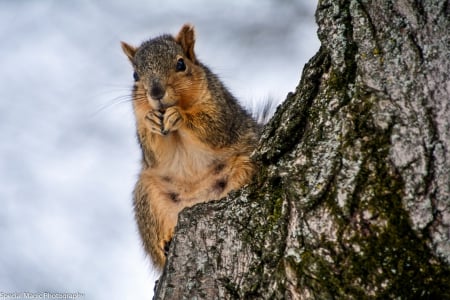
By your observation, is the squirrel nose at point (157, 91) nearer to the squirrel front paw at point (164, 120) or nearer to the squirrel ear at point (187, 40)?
the squirrel front paw at point (164, 120)

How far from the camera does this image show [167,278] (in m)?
1.77

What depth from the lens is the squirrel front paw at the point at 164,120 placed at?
2824 mm

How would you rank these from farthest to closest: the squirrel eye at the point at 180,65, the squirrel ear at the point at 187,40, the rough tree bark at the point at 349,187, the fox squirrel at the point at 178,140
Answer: the squirrel ear at the point at 187,40, the squirrel eye at the point at 180,65, the fox squirrel at the point at 178,140, the rough tree bark at the point at 349,187

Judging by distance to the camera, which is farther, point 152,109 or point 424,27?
point 152,109

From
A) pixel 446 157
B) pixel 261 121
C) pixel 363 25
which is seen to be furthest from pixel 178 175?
pixel 446 157

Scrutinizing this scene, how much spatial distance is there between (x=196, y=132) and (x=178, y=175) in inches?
8.3

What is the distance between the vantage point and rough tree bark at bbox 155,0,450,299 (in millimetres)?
1426

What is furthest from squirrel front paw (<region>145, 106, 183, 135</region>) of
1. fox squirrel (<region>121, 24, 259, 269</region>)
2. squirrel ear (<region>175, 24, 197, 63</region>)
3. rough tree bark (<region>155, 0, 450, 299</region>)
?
rough tree bark (<region>155, 0, 450, 299</region>)

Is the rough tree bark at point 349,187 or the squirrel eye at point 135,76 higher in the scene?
the squirrel eye at point 135,76

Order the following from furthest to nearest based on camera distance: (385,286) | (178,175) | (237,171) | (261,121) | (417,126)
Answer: (261,121) < (178,175) < (237,171) < (417,126) < (385,286)

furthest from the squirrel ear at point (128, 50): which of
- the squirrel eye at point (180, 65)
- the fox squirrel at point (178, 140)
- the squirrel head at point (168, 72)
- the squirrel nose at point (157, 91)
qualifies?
the squirrel nose at point (157, 91)

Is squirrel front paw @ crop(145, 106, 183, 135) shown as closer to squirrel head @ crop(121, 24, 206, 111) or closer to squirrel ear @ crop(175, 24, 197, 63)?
squirrel head @ crop(121, 24, 206, 111)

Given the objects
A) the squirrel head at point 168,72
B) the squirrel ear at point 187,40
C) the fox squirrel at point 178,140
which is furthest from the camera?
the squirrel ear at point 187,40

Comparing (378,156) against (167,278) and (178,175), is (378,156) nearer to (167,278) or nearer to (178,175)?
(167,278)
